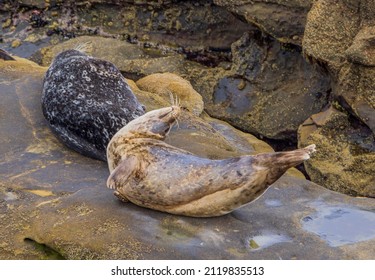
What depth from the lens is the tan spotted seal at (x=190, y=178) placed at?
4133 millimetres

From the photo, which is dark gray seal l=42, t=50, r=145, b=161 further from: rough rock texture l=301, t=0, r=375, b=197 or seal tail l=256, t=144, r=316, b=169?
rough rock texture l=301, t=0, r=375, b=197

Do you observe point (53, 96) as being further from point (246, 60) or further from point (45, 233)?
point (246, 60)

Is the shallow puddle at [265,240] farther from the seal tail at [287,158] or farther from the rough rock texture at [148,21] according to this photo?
the rough rock texture at [148,21]

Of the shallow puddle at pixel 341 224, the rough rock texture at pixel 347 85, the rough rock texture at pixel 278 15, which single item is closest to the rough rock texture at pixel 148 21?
the rough rock texture at pixel 278 15

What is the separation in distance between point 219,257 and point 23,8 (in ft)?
34.3

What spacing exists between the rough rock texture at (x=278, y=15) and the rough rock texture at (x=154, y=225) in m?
5.07

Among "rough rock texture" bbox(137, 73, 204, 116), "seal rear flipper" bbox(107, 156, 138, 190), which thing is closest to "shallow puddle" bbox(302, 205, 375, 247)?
"seal rear flipper" bbox(107, 156, 138, 190)

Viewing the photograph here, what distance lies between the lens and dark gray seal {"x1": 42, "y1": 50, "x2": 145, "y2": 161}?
222 inches

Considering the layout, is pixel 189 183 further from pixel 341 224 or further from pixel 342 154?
pixel 342 154

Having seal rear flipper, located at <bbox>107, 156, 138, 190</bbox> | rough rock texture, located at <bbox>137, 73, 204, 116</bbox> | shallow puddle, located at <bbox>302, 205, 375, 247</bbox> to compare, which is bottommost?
rough rock texture, located at <bbox>137, 73, 204, 116</bbox>

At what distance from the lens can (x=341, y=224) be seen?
4.36 m

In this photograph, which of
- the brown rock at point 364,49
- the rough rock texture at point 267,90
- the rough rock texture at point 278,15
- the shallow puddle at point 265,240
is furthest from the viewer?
the rough rock texture at point 267,90

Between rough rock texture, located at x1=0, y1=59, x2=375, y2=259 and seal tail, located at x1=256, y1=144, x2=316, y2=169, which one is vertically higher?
seal tail, located at x1=256, y1=144, x2=316, y2=169

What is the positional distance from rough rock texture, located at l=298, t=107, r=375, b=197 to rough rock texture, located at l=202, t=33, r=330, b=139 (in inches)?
51.8
